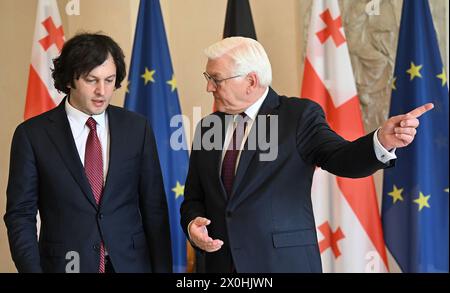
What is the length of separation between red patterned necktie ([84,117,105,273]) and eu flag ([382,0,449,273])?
2.01m

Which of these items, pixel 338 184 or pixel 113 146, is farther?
pixel 338 184

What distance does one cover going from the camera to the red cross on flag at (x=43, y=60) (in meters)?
4.05

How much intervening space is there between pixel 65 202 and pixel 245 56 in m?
0.82

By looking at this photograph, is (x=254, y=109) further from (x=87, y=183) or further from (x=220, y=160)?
(x=87, y=183)

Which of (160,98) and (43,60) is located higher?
(43,60)

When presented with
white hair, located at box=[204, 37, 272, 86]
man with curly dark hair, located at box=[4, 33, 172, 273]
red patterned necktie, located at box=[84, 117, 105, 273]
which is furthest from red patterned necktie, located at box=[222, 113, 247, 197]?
red patterned necktie, located at box=[84, 117, 105, 273]

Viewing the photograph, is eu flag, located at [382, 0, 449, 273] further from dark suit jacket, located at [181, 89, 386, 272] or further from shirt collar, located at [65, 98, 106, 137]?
shirt collar, located at [65, 98, 106, 137]

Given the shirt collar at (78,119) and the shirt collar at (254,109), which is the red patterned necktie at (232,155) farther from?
the shirt collar at (78,119)

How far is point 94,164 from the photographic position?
232 cm

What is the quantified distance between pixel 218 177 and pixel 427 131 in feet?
5.87

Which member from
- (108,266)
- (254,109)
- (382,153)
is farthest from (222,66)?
(108,266)

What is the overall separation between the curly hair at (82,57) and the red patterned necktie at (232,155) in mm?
504

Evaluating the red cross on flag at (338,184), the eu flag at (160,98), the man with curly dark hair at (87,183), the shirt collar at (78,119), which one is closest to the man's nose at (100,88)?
the man with curly dark hair at (87,183)

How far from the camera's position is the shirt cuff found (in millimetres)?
1941
